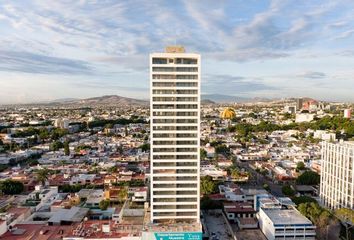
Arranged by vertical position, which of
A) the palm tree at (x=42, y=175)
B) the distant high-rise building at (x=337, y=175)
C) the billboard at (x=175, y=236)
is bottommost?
the palm tree at (x=42, y=175)

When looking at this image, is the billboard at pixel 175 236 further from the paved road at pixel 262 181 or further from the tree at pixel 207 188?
the paved road at pixel 262 181

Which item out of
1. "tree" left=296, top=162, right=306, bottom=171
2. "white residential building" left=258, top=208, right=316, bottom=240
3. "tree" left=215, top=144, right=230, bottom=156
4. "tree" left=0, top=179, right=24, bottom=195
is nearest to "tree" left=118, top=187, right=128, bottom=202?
"tree" left=0, top=179, right=24, bottom=195

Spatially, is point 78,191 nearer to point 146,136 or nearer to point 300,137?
point 146,136

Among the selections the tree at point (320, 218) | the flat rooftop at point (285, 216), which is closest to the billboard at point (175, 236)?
the flat rooftop at point (285, 216)

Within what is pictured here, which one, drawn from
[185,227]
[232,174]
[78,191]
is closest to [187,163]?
[185,227]

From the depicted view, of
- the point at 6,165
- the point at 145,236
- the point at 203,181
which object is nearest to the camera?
the point at 145,236

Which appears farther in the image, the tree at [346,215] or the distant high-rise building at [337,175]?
the distant high-rise building at [337,175]
